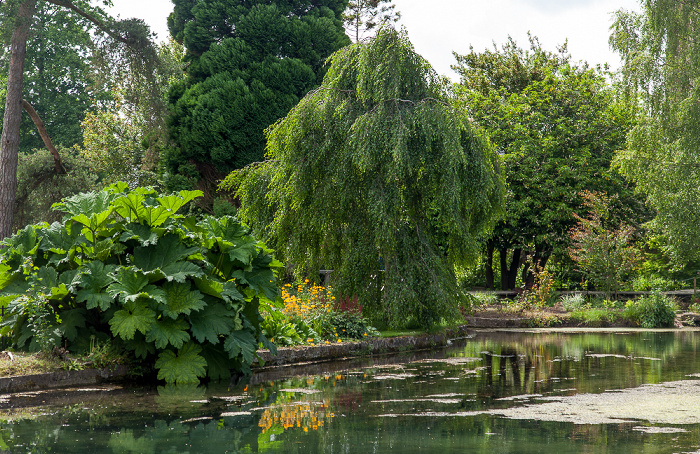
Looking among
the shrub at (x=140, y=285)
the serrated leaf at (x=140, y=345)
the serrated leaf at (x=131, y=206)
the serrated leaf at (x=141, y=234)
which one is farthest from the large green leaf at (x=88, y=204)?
the serrated leaf at (x=140, y=345)

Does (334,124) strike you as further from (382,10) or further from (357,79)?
(382,10)

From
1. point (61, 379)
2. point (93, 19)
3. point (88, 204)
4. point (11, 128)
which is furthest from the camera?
point (93, 19)

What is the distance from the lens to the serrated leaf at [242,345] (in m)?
7.81

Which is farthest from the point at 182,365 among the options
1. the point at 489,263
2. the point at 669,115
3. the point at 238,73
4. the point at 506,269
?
the point at 506,269

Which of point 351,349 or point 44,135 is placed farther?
point 44,135

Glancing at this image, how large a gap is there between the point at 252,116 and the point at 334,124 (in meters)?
11.0

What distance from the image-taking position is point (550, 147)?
82.1 feet

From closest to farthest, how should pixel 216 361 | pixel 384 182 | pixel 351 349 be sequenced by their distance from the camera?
1. pixel 216 361
2. pixel 351 349
3. pixel 384 182

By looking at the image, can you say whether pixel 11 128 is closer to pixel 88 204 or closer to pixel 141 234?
pixel 88 204

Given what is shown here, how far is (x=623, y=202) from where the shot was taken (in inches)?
1013

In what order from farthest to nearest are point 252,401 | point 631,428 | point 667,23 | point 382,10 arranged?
1. point 382,10
2. point 667,23
3. point 252,401
4. point 631,428

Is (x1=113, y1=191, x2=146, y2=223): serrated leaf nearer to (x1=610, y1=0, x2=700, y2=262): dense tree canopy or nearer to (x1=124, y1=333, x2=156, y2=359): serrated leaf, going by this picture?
(x1=124, y1=333, x2=156, y2=359): serrated leaf

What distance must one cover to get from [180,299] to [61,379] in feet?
5.27

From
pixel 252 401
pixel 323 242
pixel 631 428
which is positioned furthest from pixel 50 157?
pixel 631 428
